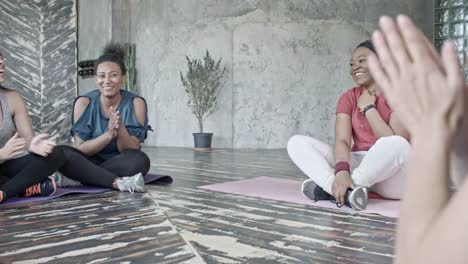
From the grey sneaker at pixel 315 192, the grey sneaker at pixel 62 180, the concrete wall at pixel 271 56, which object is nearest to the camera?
the grey sneaker at pixel 315 192

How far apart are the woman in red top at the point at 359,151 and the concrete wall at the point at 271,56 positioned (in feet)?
11.5

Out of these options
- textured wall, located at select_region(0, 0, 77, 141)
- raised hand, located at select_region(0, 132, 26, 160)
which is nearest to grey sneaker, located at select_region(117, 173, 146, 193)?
raised hand, located at select_region(0, 132, 26, 160)

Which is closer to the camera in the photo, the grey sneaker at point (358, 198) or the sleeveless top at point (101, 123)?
the grey sneaker at point (358, 198)

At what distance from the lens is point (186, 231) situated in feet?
5.85

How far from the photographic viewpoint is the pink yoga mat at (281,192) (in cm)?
221

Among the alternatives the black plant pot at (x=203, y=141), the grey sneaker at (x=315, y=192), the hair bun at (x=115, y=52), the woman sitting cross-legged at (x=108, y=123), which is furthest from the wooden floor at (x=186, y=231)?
the black plant pot at (x=203, y=141)

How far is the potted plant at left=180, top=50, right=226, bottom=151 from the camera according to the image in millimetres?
6000

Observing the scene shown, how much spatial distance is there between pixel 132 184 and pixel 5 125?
28.7 inches

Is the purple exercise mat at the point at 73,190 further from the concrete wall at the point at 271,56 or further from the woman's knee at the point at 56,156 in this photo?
the concrete wall at the point at 271,56

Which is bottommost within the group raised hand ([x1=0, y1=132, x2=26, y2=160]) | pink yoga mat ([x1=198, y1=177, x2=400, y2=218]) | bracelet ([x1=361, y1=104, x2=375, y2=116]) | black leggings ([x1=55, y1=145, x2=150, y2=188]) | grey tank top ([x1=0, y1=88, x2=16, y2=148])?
pink yoga mat ([x1=198, y1=177, x2=400, y2=218])

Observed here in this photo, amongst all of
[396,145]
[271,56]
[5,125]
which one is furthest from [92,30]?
[396,145]

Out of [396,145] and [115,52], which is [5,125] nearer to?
[115,52]

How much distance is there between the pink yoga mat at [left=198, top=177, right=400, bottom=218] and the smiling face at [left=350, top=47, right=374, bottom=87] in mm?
604

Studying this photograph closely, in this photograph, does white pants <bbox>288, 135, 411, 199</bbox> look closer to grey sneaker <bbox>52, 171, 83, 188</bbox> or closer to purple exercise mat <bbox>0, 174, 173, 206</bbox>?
purple exercise mat <bbox>0, 174, 173, 206</bbox>
